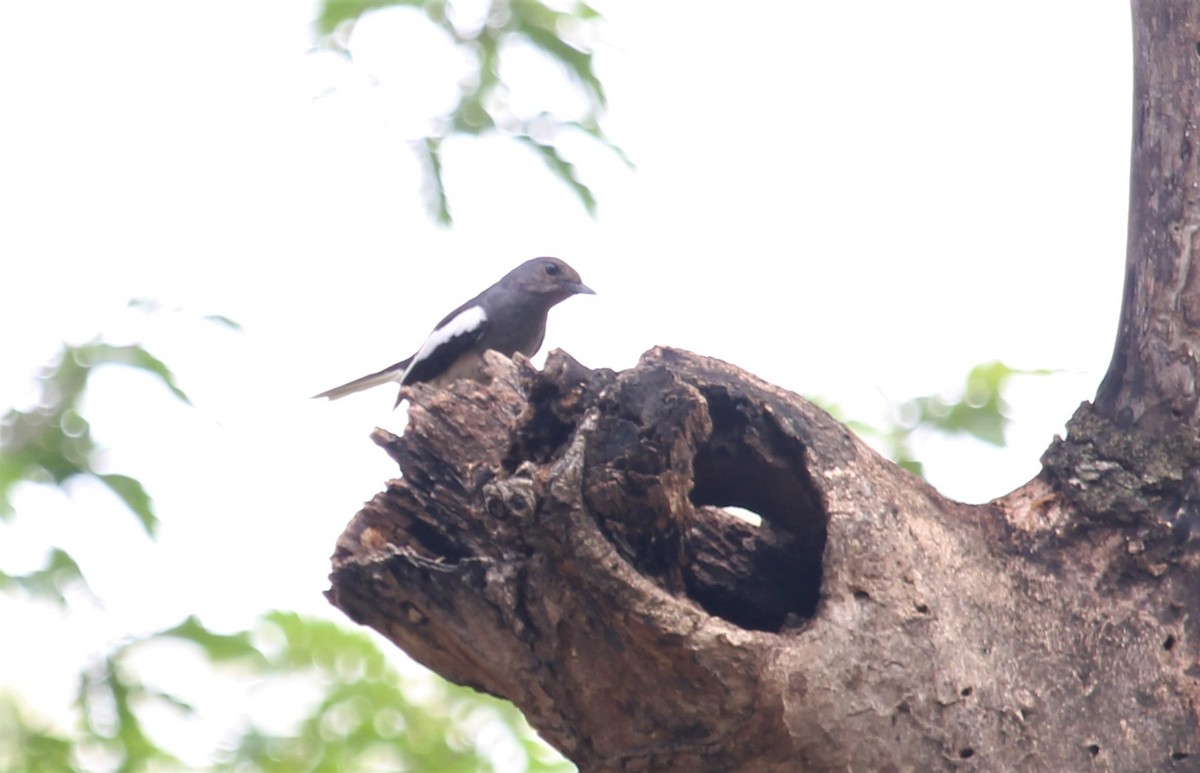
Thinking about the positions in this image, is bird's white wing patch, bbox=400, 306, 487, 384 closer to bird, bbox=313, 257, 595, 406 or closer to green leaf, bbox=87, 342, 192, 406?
bird, bbox=313, 257, 595, 406

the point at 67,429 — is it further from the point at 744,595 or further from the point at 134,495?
the point at 744,595

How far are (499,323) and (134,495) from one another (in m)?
3.40

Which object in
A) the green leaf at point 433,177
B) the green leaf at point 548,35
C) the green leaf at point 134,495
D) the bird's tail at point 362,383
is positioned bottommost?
the green leaf at point 134,495

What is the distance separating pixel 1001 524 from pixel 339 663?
3.68 m

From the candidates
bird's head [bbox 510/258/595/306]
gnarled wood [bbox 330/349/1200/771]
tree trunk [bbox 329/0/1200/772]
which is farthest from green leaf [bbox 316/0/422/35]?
gnarled wood [bbox 330/349/1200/771]

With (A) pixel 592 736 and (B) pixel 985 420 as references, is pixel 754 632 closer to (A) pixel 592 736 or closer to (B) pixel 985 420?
(A) pixel 592 736

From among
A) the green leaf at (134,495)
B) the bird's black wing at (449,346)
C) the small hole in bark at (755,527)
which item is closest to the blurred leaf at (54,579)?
the green leaf at (134,495)

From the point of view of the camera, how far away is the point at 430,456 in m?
3.18

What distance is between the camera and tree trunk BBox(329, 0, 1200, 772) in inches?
111

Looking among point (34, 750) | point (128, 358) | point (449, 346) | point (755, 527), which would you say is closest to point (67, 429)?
point (128, 358)

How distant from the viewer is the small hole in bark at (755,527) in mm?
3107

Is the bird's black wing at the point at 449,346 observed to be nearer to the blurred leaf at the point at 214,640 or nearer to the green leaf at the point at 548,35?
the green leaf at the point at 548,35

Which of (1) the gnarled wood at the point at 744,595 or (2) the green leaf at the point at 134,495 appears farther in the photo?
(2) the green leaf at the point at 134,495

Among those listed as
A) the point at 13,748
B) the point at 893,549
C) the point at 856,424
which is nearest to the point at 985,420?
the point at 856,424
